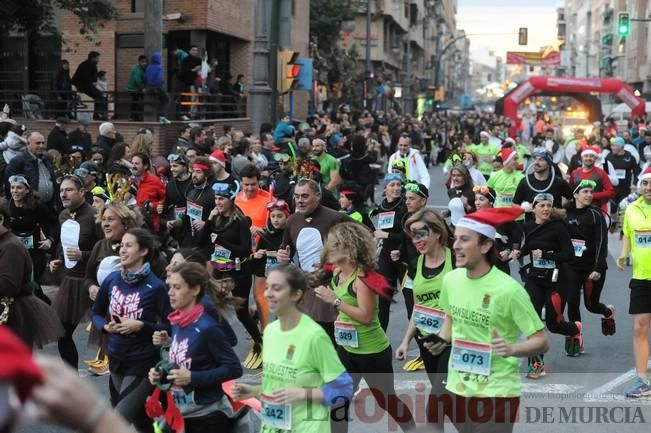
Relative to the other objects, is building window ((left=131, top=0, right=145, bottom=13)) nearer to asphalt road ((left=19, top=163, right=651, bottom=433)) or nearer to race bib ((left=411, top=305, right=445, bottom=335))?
asphalt road ((left=19, top=163, right=651, bottom=433))

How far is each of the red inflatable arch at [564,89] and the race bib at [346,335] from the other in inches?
1703

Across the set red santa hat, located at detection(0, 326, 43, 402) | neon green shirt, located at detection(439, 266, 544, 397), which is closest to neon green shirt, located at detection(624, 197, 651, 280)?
neon green shirt, located at detection(439, 266, 544, 397)

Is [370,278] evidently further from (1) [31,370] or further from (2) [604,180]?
(2) [604,180]

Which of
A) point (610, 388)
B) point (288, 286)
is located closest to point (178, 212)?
point (610, 388)

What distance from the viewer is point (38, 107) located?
22.6 meters

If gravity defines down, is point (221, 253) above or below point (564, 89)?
below

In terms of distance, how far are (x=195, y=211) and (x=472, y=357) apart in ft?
19.3

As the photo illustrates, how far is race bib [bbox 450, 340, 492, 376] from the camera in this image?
547 centimetres

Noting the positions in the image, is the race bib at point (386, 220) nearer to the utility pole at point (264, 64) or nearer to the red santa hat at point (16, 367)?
the red santa hat at point (16, 367)

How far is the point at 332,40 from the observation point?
49719 mm

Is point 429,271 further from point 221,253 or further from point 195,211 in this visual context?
point 195,211

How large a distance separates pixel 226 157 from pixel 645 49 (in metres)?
80.5

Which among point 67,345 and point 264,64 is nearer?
point 67,345

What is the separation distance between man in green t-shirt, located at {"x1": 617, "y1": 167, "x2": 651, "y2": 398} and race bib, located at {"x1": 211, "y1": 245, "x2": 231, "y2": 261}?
3505mm
